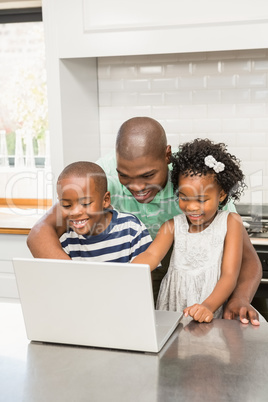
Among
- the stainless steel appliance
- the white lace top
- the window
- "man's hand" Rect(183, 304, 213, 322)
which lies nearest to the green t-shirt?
the white lace top

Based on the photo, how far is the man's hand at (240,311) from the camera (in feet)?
4.10

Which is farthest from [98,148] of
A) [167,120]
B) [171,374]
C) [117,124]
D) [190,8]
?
[171,374]

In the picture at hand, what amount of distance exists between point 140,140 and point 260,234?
3.33 feet

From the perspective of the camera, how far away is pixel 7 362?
103cm

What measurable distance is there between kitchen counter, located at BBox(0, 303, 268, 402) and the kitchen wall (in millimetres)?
1697

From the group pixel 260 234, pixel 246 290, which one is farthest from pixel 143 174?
pixel 260 234

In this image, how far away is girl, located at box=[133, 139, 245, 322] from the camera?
5.13ft

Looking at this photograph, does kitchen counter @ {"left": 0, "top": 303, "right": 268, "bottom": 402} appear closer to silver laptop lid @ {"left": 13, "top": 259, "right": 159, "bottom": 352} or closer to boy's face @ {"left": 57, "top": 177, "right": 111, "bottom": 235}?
silver laptop lid @ {"left": 13, "top": 259, "right": 159, "bottom": 352}

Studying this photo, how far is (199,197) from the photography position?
1560mm

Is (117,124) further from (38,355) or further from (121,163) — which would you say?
(38,355)

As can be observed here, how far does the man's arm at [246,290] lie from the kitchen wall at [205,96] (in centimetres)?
117

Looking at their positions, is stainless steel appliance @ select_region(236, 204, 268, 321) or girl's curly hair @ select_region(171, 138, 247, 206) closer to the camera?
girl's curly hair @ select_region(171, 138, 247, 206)

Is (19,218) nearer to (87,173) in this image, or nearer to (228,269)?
(87,173)

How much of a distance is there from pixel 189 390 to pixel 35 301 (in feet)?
1.24
